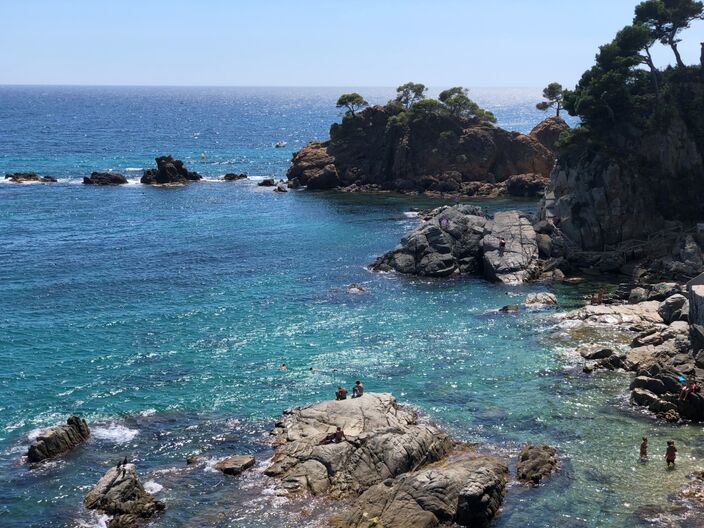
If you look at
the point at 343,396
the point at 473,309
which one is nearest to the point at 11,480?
the point at 343,396

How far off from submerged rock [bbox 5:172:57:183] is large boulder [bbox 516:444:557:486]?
126 meters

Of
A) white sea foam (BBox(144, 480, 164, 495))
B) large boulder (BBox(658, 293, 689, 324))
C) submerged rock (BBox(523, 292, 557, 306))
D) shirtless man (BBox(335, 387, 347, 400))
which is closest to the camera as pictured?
white sea foam (BBox(144, 480, 164, 495))

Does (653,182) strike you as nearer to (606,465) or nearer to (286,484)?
(606,465)

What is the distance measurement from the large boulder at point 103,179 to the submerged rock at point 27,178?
747cm

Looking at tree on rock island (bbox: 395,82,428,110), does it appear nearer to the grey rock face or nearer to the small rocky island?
the small rocky island

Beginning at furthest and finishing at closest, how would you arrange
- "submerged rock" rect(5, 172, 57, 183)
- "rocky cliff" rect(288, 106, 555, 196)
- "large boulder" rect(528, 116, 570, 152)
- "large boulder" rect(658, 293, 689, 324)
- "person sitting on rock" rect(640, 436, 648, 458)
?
"submerged rock" rect(5, 172, 57, 183) < "large boulder" rect(528, 116, 570, 152) < "rocky cliff" rect(288, 106, 555, 196) < "large boulder" rect(658, 293, 689, 324) < "person sitting on rock" rect(640, 436, 648, 458)

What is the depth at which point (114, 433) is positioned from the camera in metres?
46.6

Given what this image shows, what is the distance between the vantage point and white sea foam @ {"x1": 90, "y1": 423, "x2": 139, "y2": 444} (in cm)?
4587

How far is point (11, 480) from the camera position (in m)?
41.1

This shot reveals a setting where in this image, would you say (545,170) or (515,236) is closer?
(515,236)

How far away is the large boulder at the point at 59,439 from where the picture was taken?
43094 millimetres

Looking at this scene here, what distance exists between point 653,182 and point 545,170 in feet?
169

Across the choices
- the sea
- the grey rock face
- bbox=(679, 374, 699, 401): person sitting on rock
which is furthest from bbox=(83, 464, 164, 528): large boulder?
the grey rock face

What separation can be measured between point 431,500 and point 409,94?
126m
